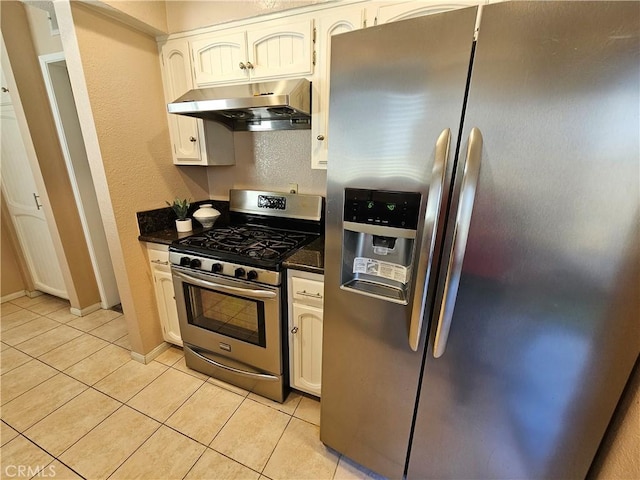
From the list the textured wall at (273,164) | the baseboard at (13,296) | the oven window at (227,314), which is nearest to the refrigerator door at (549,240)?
the oven window at (227,314)

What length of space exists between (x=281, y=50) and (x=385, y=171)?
112 centimetres

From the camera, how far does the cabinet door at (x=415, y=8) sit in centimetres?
118

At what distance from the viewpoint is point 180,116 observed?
189 centimetres

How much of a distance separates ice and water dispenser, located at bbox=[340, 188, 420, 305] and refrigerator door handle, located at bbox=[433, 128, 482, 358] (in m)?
0.13

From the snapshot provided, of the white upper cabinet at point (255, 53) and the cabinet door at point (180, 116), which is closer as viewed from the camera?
the white upper cabinet at point (255, 53)

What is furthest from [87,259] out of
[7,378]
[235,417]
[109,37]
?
[235,417]

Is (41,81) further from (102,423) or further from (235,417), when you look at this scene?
(235,417)

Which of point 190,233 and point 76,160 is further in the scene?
point 76,160

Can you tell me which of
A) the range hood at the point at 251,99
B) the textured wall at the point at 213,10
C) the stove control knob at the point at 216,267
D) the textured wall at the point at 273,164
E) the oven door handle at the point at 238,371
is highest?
the textured wall at the point at 213,10

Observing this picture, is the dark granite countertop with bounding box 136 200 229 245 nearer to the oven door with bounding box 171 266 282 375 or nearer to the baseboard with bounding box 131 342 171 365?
the oven door with bounding box 171 266 282 375

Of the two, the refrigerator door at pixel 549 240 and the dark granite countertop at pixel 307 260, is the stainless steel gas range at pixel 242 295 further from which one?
the refrigerator door at pixel 549 240

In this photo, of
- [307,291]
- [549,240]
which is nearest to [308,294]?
[307,291]

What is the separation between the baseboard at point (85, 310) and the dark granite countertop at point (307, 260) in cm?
247

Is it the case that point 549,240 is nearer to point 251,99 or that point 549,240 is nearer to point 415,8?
point 415,8
